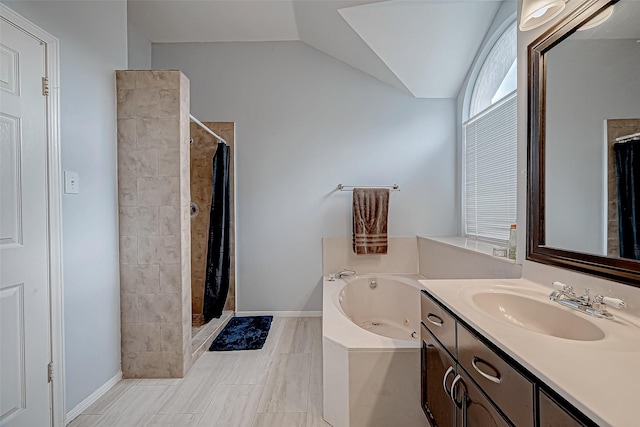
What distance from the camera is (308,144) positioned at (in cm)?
311

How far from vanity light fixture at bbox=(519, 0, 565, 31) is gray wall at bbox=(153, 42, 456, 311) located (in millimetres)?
1818

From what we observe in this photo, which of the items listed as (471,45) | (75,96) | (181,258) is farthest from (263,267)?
(471,45)

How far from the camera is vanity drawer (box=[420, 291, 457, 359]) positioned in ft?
3.57

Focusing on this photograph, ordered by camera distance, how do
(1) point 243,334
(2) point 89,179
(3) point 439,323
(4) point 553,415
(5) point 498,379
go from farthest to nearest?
(1) point 243,334, (2) point 89,179, (3) point 439,323, (5) point 498,379, (4) point 553,415

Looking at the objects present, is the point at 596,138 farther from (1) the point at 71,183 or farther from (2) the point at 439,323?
(1) the point at 71,183

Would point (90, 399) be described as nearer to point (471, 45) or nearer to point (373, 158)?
point (373, 158)

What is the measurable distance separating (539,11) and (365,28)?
1527 millimetres

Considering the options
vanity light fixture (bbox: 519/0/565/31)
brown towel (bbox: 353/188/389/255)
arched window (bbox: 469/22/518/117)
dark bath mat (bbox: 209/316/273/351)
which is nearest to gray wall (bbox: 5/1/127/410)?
dark bath mat (bbox: 209/316/273/351)

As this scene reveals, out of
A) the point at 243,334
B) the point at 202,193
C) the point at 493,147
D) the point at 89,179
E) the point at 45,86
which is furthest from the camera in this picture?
the point at 202,193

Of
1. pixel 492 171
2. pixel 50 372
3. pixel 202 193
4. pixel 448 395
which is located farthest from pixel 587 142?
pixel 202 193

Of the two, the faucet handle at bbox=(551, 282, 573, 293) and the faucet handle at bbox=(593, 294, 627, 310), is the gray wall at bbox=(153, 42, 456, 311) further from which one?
the faucet handle at bbox=(593, 294, 627, 310)

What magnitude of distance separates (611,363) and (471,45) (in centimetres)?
258

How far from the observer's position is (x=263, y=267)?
10.3 ft

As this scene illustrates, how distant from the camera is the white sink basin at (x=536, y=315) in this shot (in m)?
0.96
